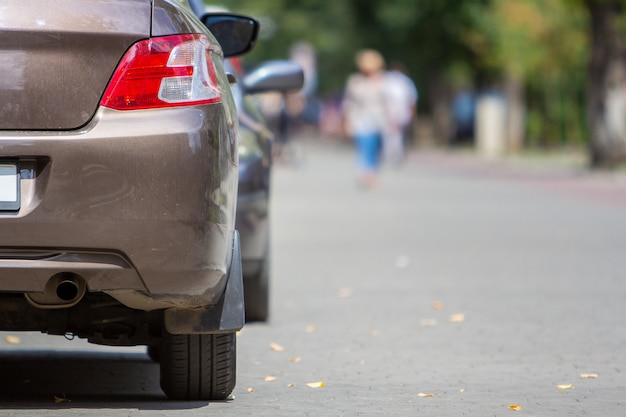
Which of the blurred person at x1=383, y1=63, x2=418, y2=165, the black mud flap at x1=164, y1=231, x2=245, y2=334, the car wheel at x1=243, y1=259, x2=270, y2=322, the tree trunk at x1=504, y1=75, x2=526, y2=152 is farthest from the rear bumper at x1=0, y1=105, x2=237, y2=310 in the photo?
the tree trunk at x1=504, y1=75, x2=526, y2=152

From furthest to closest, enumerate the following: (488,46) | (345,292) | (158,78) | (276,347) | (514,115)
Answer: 1. (488,46)
2. (514,115)
3. (345,292)
4. (276,347)
5. (158,78)

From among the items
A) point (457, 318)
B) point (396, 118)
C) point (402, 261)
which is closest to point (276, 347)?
point (457, 318)

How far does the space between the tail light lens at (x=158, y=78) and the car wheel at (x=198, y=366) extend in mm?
901

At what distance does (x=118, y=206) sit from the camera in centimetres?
478

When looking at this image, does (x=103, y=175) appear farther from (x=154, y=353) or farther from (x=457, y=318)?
(x=457, y=318)

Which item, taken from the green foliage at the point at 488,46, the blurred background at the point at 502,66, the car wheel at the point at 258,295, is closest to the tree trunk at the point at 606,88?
the blurred background at the point at 502,66

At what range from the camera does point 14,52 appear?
4816mm

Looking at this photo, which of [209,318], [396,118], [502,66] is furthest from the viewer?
[502,66]

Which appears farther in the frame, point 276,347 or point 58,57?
point 276,347

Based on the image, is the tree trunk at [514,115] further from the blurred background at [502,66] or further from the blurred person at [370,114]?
the blurred person at [370,114]

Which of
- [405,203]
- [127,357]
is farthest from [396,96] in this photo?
[127,357]

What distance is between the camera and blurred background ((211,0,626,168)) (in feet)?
88.8

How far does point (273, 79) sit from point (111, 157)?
135 inches

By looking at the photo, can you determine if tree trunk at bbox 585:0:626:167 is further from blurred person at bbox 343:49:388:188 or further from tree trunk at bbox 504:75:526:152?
tree trunk at bbox 504:75:526:152
